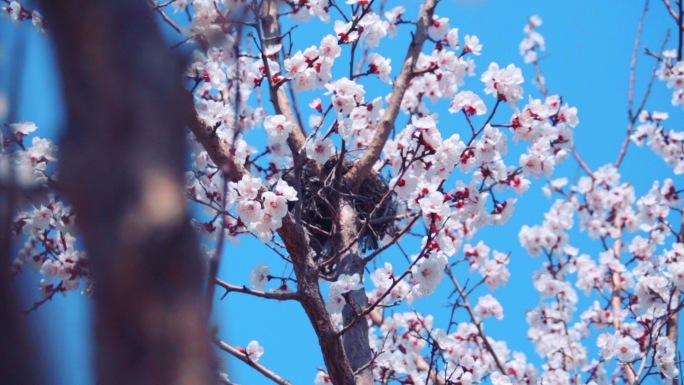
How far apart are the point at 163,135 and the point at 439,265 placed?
239 cm

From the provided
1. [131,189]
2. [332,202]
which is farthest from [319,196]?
[131,189]

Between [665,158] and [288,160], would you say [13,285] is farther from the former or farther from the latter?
[665,158]

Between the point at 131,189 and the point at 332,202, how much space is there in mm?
3069

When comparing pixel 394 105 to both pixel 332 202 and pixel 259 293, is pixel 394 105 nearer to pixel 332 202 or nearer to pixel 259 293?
pixel 332 202

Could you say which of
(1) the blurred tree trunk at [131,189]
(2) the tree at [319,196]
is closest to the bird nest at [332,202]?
(2) the tree at [319,196]

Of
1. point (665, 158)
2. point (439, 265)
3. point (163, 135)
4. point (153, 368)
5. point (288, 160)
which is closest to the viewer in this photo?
point (153, 368)

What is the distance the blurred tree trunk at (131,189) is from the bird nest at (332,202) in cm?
268

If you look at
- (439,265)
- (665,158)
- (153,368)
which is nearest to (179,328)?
(153,368)

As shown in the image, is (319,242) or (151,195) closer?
(151,195)

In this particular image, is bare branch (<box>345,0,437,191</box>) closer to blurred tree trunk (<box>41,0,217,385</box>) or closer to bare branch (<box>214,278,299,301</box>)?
bare branch (<box>214,278,299,301</box>)

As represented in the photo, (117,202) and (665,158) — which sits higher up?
(665,158)

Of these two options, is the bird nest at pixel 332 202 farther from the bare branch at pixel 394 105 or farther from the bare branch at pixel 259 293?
the bare branch at pixel 259 293

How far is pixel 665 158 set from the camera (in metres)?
6.05

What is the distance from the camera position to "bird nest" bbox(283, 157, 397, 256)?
12.2ft
